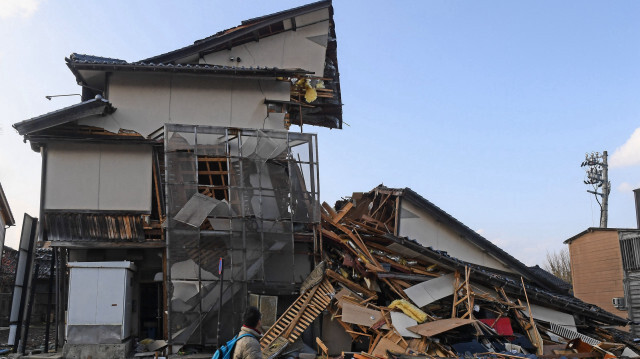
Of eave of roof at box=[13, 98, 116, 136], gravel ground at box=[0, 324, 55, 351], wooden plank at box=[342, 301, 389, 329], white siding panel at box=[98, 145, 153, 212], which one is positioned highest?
eave of roof at box=[13, 98, 116, 136]

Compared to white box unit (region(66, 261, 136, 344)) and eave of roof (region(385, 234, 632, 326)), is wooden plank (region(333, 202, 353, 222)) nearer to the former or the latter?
eave of roof (region(385, 234, 632, 326))

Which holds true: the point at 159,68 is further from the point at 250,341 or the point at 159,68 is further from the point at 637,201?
the point at 637,201

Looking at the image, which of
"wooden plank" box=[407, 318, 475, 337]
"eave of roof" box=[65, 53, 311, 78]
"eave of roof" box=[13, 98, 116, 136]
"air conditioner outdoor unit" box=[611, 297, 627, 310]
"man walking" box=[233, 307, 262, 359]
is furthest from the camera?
"air conditioner outdoor unit" box=[611, 297, 627, 310]

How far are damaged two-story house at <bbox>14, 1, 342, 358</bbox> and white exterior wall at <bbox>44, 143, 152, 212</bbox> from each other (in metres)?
0.03

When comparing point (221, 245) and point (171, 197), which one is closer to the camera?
point (171, 197)

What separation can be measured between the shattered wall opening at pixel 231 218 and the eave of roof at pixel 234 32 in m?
2.97

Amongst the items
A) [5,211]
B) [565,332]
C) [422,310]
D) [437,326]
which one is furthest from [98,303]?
[5,211]

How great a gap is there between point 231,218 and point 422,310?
5.26 metres

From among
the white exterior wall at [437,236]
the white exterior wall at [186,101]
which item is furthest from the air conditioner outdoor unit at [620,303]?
the white exterior wall at [186,101]

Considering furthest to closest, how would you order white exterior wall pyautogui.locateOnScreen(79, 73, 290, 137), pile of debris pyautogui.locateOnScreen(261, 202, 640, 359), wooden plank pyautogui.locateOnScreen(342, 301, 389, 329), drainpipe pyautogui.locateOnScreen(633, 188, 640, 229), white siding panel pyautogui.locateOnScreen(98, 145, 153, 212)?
1. drainpipe pyautogui.locateOnScreen(633, 188, 640, 229)
2. white exterior wall pyautogui.locateOnScreen(79, 73, 290, 137)
3. white siding panel pyautogui.locateOnScreen(98, 145, 153, 212)
4. wooden plank pyautogui.locateOnScreen(342, 301, 389, 329)
5. pile of debris pyautogui.locateOnScreen(261, 202, 640, 359)

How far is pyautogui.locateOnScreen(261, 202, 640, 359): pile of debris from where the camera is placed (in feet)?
36.7

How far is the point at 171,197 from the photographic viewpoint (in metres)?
12.9

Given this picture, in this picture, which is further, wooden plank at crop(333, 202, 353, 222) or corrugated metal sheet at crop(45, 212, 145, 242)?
wooden plank at crop(333, 202, 353, 222)

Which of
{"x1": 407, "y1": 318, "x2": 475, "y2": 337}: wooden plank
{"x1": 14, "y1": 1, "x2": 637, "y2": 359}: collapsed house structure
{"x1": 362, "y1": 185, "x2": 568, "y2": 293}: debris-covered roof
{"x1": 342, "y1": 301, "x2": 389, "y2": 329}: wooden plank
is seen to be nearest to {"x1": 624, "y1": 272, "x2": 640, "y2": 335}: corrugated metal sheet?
{"x1": 362, "y1": 185, "x2": 568, "y2": 293}: debris-covered roof
